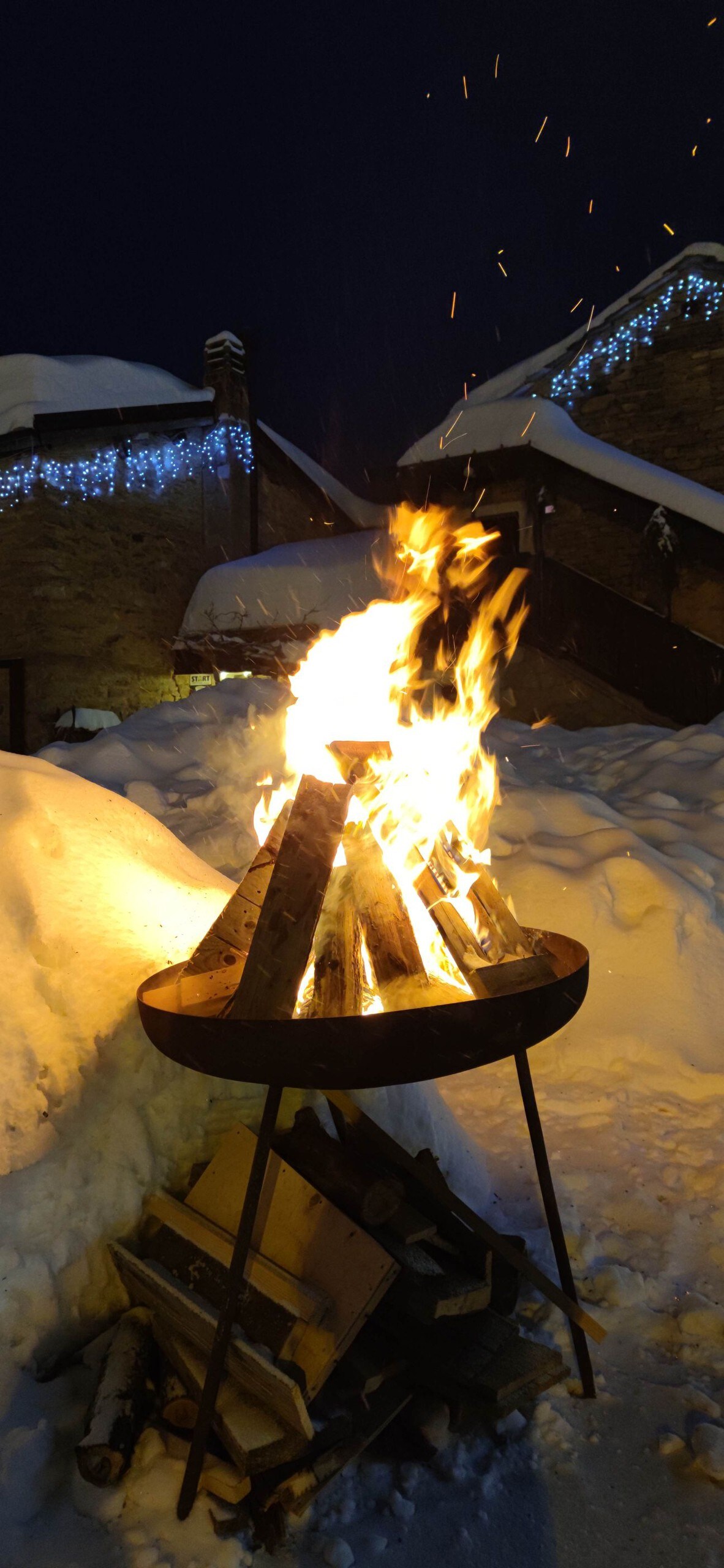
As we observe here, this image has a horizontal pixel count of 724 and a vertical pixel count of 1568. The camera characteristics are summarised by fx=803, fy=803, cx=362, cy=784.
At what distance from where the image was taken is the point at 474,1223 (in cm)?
240

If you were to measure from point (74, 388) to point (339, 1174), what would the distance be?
17.5m

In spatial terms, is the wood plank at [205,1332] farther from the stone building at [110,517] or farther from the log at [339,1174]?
the stone building at [110,517]

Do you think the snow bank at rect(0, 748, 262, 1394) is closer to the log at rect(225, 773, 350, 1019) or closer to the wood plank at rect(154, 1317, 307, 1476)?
the wood plank at rect(154, 1317, 307, 1476)

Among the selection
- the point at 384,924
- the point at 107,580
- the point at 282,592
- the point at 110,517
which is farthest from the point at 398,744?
the point at 110,517

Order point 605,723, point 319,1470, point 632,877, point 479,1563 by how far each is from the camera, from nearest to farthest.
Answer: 1. point 479,1563
2. point 319,1470
3. point 632,877
4. point 605,723

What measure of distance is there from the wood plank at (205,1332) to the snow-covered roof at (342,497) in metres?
18.9

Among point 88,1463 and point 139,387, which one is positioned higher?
point 139,387

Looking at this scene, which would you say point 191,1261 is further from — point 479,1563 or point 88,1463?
point 479,1563

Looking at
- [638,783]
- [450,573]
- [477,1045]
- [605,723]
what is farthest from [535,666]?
[477,1045]

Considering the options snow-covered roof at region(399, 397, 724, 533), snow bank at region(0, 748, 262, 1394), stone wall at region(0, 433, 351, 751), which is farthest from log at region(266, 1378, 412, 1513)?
stone wall at region(0, 433, 351, 751)

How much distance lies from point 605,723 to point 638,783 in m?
3.59

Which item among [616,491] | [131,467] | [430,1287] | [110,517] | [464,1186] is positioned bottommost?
[464,1186]

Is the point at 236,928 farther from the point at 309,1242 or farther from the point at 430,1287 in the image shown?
the point at 430,1287

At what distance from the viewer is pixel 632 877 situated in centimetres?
535
